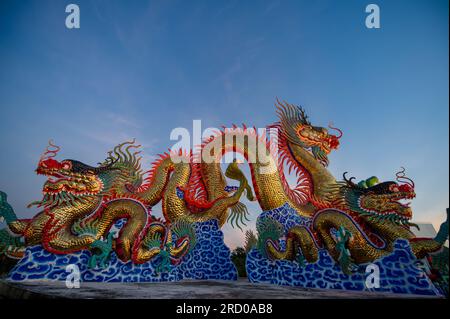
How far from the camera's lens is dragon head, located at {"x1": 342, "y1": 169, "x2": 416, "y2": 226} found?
220 inches

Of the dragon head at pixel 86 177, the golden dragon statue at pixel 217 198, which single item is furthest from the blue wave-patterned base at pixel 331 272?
the dragon head at pixel 86 177

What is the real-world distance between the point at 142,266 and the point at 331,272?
144 inches

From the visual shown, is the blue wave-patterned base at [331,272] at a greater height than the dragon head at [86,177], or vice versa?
the dragon head at [86,177]

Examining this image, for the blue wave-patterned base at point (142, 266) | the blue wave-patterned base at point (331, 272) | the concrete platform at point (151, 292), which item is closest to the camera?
the concrete platform at point (151, 292)

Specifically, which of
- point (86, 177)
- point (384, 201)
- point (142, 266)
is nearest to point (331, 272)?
point (384, 201)

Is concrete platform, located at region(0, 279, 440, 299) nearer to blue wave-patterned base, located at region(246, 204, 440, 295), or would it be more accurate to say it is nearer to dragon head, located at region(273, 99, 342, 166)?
blue wave-patterned base, located at region(246, 204, 440, 295)

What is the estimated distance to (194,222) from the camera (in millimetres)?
6801

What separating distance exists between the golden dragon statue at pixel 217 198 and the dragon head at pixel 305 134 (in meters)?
0.02

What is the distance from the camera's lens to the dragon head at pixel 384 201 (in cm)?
558

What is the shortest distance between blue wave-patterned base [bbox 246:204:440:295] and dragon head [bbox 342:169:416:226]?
0.49m

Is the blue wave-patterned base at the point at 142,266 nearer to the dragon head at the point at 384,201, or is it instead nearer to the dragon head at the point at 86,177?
the dragon head at the point at 86,177

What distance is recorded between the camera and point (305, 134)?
22.9 feet
